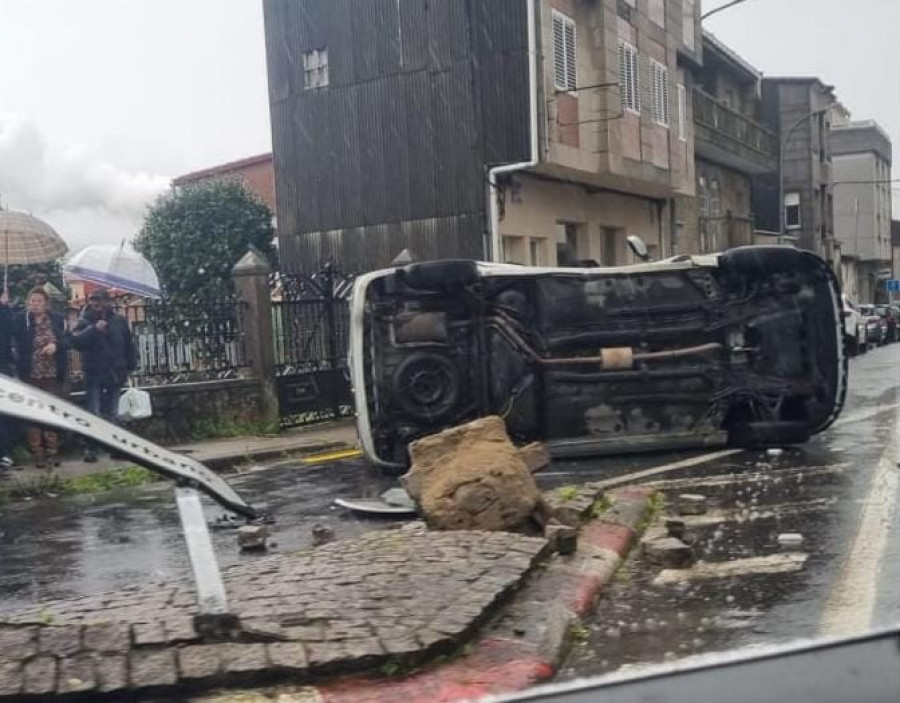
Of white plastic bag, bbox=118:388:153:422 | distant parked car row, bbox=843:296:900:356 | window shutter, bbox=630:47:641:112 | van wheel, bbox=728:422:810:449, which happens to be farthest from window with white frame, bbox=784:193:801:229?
white plastic bag, bbox=118:388:153:422

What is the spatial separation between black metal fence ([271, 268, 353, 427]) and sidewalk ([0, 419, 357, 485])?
48 cm

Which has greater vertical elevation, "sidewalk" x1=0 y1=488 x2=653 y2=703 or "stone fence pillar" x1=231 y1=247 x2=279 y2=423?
"stone fence pillar" x1=231 y1=247 x2=279 y2=423

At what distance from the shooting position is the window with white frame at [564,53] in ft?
69.4

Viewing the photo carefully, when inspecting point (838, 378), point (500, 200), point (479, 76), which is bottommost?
point (838, 378)

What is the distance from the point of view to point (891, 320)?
36.8m

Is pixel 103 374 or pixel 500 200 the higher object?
pixel 500 200

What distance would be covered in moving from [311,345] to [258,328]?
3.47 feet

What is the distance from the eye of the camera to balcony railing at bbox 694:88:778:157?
30.5 metres

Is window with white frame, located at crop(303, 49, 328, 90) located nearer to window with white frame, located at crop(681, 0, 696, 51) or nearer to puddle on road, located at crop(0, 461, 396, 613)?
window with white frame, located at crop(681, 0, 696, 51)

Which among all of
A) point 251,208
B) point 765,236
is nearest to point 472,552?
point 251,208

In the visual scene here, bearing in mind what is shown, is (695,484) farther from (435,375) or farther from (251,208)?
(251,208)

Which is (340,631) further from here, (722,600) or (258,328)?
(258,328)

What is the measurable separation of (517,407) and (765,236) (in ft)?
106

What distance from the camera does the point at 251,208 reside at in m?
24.8
